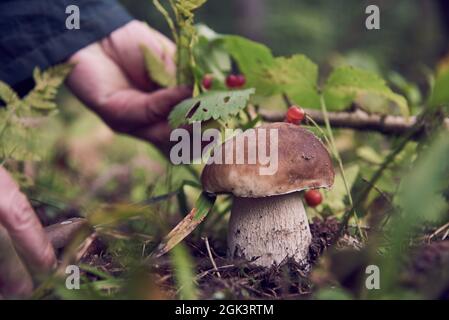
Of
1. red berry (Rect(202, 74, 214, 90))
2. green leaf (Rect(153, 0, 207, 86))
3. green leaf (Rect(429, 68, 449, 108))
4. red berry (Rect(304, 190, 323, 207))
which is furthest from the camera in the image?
red berry (Rect(202, 74, 214, 90))

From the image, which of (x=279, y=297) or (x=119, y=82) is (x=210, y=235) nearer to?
(x=279, y=297)

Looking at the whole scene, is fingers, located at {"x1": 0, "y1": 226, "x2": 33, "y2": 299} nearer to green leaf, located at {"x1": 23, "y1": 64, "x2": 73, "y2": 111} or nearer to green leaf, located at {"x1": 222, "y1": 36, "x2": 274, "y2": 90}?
green leaf, located at {"x1": 23, "y1": 64, "x2": 73, "y2": 111}

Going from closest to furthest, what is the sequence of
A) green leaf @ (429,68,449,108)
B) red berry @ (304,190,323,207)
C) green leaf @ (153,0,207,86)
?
1. green leaf @ (429,68,449,108)
2. green leaf @ (153,0,207,86)
3. red berry @ (304,190,323,207)

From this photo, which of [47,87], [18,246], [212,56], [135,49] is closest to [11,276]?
[18,246]

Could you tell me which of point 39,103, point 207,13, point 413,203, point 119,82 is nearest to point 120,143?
point 119,82

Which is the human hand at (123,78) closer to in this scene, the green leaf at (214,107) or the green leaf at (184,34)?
the green leaf at (184,34)

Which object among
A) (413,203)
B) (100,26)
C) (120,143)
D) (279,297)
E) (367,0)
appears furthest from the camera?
(367,0)

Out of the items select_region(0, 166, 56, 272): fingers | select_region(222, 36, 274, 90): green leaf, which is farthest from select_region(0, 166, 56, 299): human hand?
select_region(222, 36, 274, 90): green leaf
